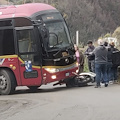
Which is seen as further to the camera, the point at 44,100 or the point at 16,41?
the point at 16,41

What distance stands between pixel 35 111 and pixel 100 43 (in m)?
5.43

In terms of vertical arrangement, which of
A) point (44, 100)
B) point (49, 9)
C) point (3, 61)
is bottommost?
point (44, 100)

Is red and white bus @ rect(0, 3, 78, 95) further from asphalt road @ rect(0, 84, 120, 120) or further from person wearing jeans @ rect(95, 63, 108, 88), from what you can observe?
asphalt road @ rect(0, 84, 120, 120)

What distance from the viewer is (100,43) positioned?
14.5 meters

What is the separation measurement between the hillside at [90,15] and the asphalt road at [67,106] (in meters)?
33.5

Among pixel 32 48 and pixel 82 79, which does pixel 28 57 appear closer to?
pixel 32 48

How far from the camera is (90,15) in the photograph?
54.8m

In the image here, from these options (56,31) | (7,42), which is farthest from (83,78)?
(7,42)

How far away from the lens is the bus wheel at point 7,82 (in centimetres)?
1401

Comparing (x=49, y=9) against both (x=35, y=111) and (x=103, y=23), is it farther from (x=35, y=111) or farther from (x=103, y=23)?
(x=103, y=23)

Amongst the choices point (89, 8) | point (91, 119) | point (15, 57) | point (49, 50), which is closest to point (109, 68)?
point (49, 50)

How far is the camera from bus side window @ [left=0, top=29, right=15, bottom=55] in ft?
45.9

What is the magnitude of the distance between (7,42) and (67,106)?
4.68 meters

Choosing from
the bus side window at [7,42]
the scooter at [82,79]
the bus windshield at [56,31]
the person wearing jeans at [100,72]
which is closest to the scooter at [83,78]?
the scooter at [82,79]
